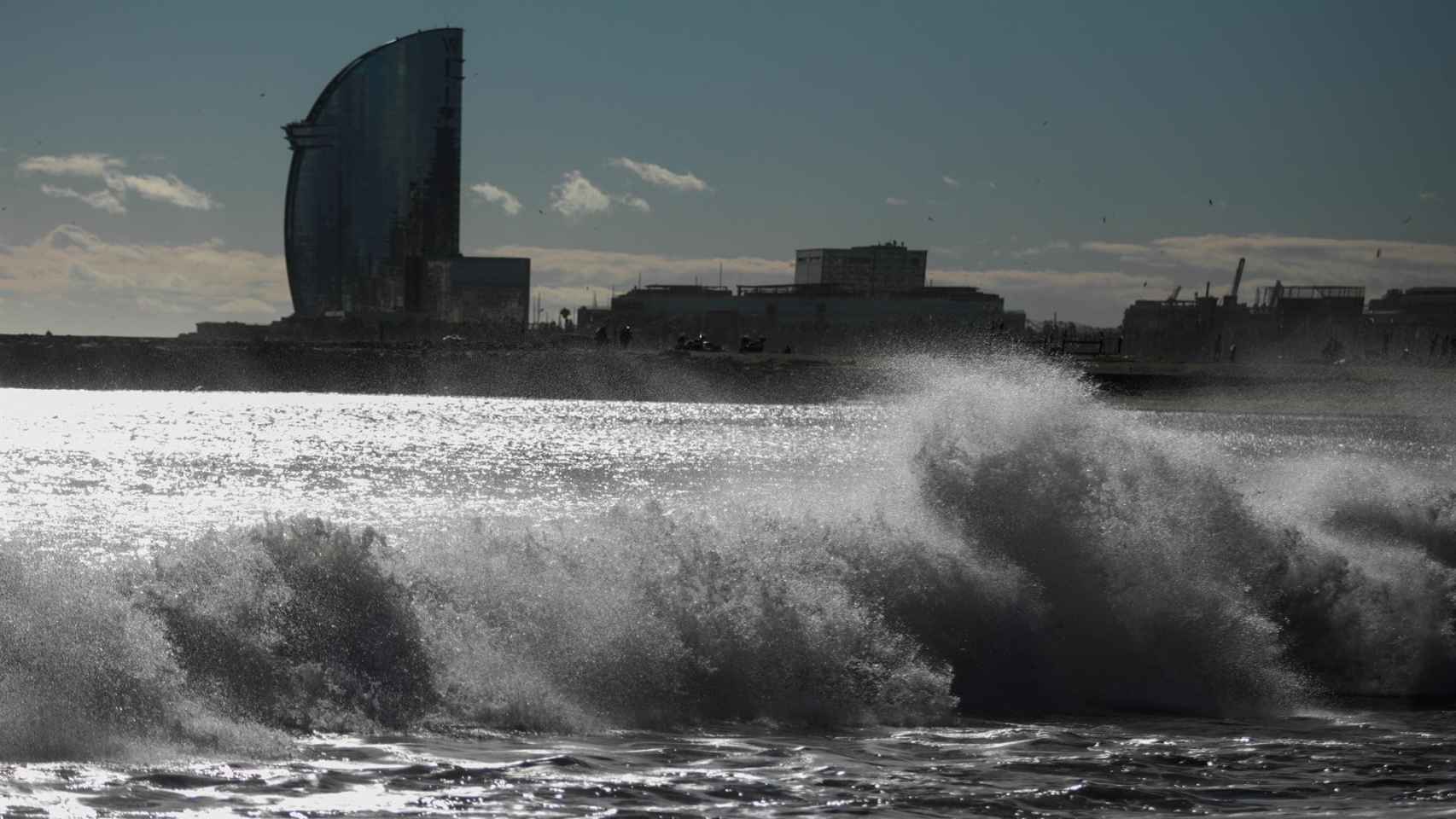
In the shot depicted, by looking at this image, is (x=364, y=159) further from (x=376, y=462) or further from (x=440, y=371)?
(x=376, y=462)

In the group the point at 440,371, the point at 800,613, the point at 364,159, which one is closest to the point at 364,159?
the point at 364,159

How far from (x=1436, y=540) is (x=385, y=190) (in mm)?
184796

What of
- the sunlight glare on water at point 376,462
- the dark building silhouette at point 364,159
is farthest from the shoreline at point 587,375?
the dark building silhouette at point 364,159

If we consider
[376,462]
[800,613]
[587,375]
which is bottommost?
[376,462]

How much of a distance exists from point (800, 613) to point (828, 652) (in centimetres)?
55

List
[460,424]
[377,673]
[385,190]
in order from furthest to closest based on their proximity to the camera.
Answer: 1. [385,190]
2. [460,424]
3. [377,673]

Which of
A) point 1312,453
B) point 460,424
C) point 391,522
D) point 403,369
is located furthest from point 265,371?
point 391,522

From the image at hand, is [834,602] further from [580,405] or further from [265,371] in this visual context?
[265,371]

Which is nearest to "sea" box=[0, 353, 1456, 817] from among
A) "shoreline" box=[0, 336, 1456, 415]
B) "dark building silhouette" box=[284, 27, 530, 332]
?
"shoreline" box=[0, 336, 1456, 415]

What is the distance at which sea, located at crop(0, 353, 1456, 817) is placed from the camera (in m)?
9.68

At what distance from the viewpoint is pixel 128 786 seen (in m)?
9.06

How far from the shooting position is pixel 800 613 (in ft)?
43.3

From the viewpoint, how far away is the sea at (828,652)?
31.8 ft

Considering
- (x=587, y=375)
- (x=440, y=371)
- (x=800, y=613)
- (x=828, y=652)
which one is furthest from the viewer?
(x=440, y=371)
